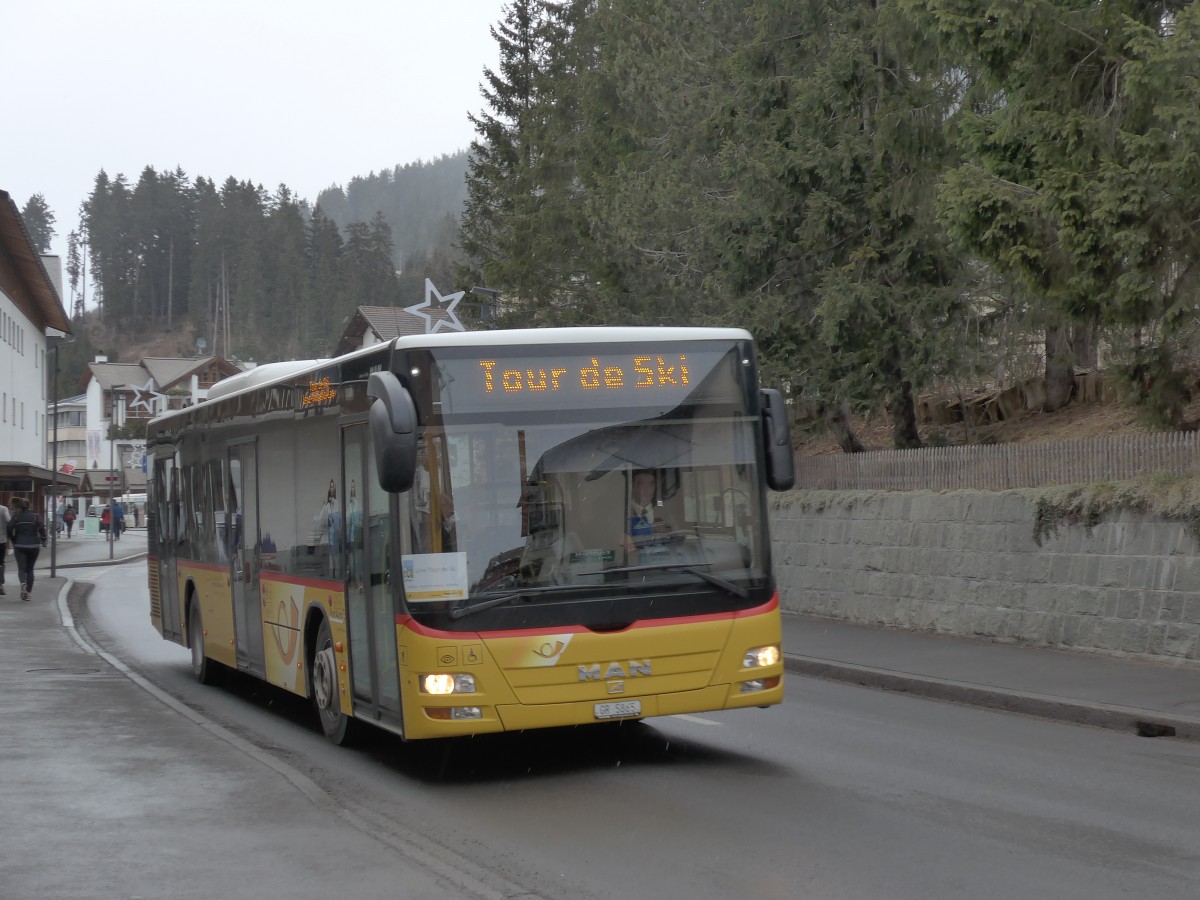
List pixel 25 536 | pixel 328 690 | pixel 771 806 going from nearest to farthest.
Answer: pixel 771 806 → pixel 328 690 → pixel 25 536

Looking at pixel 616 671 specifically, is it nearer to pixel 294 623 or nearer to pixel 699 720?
pixel 699 720

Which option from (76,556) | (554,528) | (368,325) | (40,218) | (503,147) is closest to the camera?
(554,528)

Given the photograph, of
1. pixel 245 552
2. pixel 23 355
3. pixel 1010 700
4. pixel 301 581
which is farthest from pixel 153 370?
pixel 1010 700

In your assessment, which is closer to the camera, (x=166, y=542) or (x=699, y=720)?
(x=699, y=720)

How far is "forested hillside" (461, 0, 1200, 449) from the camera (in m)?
15.0

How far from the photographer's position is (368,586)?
9797 mm

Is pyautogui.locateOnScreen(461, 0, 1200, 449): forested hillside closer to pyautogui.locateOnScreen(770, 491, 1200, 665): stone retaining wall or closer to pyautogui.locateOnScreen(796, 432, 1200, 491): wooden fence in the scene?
pyautogui.locateOnScreen(796, 432, 1200, 491): wooden fence

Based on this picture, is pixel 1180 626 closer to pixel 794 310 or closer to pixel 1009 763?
pixel 1009 763

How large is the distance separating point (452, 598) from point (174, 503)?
8.36 meters

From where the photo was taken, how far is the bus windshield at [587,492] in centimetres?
903

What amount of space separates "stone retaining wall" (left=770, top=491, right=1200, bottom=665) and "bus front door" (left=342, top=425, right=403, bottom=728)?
775cm

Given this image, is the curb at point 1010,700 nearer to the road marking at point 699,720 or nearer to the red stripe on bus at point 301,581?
the road marking at point 699,720

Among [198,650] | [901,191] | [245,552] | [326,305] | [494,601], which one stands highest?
[326,305]

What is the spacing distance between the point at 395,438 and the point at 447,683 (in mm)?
1467
